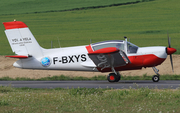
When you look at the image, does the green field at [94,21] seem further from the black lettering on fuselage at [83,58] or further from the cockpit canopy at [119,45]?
the black lettering on fuselage at [83,58]

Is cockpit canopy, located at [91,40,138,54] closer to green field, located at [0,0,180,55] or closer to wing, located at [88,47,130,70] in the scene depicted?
wing, located at [88,47,130,70]

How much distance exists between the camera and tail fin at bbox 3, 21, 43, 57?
17.2m

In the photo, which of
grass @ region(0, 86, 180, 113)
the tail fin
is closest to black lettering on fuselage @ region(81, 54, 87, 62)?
the tail fin

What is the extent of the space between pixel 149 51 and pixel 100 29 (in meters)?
20.4

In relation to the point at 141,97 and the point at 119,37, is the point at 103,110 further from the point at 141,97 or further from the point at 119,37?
the point at 119,37

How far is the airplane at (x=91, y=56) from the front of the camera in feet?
51.8

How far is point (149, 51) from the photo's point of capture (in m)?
16.0

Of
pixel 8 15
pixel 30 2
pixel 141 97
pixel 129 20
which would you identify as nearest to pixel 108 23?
pixel 129 20

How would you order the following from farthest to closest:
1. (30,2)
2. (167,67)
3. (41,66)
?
(30,2), (167,67), (41,66)

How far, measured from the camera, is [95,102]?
9.06 metres

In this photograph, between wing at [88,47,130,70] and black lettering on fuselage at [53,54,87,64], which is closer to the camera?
wing at [88,47,130,70]

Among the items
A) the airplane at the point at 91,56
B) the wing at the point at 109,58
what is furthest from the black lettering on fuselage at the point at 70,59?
the wing at the point at 109,58

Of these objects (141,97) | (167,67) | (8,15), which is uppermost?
(8,15)

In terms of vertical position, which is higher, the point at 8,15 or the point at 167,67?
the point at 8,15
